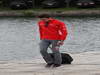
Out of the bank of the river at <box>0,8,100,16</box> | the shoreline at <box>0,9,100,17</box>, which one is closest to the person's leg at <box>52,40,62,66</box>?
the shoreline at <box>0,9,100,17</box>

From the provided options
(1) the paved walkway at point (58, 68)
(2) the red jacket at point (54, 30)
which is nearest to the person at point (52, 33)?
(2) the red jacket at point (54, 30)

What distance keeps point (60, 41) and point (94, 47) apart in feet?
40.6

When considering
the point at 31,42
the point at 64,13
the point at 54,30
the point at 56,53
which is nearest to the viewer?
the point at 54,30

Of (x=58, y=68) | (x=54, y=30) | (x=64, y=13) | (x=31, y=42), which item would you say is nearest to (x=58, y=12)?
(x=64, y=13)

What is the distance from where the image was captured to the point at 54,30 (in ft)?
41.0

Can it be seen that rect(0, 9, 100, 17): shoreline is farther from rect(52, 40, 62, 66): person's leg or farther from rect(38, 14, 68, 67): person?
rect(38, 14, 68, 67): person

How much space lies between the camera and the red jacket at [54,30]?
12.4 meters

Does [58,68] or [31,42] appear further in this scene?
[31,42]

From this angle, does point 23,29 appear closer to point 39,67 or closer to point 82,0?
point 82,0

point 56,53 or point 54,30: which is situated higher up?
point 54,30

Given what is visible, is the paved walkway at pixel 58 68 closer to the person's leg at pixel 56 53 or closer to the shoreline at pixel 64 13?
the person's leg at pixel 56 53

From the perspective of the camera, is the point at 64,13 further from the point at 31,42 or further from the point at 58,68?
the point at 58,68

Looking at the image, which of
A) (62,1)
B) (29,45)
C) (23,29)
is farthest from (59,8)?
(29,45)

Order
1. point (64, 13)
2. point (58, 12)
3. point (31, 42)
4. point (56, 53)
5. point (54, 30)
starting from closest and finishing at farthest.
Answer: point (54, 30), point (56, 53), point (31, 42), point (64, 13), point (58, 12)
